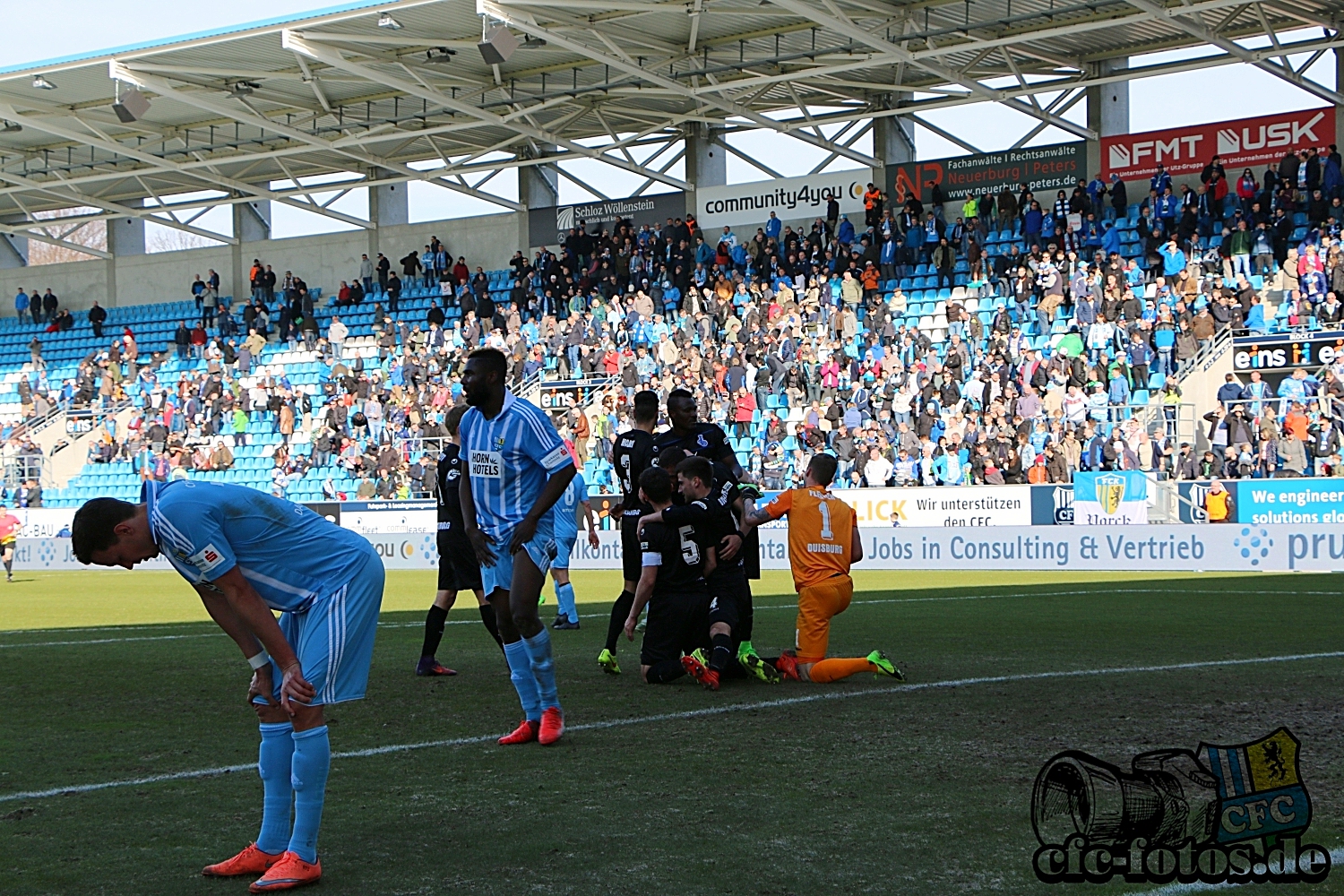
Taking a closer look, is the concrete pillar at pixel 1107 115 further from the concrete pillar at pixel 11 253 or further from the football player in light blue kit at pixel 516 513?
the concrete pillar at pixel 11 253

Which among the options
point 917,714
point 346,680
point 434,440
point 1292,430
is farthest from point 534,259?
point 346,680

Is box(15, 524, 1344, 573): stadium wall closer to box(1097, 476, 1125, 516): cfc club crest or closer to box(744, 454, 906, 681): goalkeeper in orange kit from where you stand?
box(1097, 476, 1125, 516): cfc club crest

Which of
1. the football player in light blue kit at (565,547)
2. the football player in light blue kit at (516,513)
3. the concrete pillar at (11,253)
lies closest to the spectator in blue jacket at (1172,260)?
the football player in light blue kit at (565,547)

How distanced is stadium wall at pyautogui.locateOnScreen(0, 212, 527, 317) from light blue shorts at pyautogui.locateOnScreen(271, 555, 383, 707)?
40.8m

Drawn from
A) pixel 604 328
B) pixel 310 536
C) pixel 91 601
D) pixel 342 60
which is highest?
pixel 342 60

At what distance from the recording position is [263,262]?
164 ft

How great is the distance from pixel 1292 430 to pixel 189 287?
123ft

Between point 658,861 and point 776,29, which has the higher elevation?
point 776,29

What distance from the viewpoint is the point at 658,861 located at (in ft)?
17.2

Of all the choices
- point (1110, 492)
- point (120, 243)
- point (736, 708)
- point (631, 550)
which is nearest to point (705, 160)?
point (1110, 492)

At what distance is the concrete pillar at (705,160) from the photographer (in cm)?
4238

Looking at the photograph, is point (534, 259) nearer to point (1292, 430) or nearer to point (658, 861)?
point (1292, 430)

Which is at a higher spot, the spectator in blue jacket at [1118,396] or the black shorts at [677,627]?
the spectator in blue jacket at [1118,396]

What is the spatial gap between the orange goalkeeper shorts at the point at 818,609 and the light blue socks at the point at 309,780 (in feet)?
17.5
